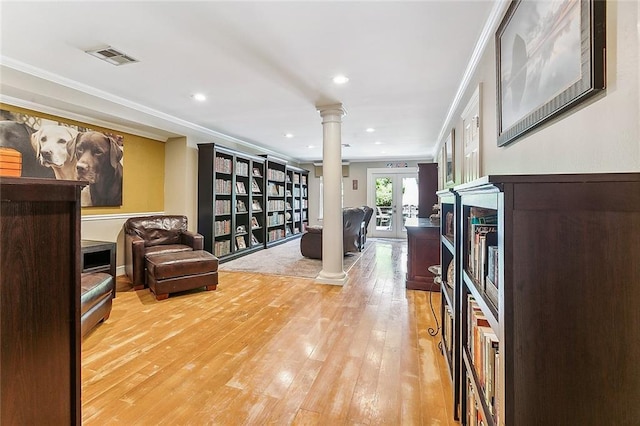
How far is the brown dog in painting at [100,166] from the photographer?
12.7 feet

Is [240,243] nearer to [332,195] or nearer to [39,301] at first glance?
[332,195]

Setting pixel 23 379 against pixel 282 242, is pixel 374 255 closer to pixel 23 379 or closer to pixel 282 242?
pixel 282 242

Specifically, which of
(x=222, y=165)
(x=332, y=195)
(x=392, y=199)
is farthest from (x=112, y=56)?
(x=392, y=199)

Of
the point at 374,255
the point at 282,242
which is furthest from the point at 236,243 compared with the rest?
the point at 374,255

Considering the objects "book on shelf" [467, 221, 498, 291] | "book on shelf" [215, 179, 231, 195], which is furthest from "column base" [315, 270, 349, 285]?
"book on shelf" [467, 221, 498, 291]

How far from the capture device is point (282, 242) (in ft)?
24.5

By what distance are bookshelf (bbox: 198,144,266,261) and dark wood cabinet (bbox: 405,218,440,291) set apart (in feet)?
10.6

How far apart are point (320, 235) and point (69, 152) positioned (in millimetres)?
3786

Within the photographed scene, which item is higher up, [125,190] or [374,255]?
[125,190]

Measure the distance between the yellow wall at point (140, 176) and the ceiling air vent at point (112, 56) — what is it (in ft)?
6.05

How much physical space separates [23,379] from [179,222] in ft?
13.4

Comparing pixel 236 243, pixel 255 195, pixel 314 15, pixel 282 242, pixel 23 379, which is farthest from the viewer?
pixel 282 242

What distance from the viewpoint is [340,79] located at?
2996 millimetres

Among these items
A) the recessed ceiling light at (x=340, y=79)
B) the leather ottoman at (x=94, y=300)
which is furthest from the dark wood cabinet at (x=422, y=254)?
the leather ottoman at (x=94, y=300)
